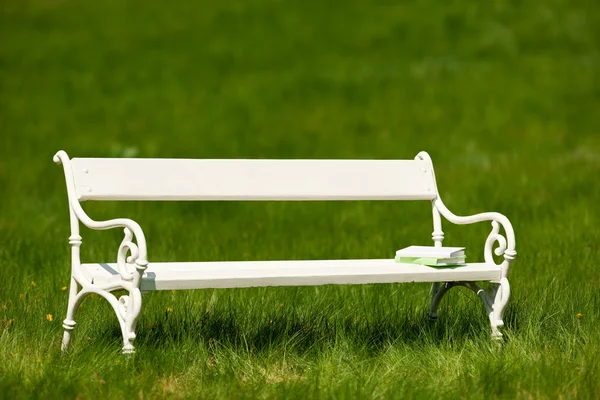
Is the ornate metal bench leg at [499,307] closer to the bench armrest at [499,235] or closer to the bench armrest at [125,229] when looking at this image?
the bench armrest at [499,235]

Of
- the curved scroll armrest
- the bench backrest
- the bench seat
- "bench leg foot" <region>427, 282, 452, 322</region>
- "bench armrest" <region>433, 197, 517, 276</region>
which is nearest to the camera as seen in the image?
the curved scroll armrest

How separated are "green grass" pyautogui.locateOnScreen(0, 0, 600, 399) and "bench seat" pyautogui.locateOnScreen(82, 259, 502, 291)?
1.12 feet

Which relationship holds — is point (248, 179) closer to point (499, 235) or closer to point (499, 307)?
point (499, 235)

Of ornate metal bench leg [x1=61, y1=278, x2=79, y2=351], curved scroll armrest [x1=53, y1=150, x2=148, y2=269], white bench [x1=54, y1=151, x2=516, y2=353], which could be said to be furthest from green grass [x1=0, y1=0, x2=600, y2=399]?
curved scroll armrest [x1=53, y1=150, x2=148, y2=269]

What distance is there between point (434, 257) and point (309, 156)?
7.43 m

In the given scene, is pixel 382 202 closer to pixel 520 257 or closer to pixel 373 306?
pixel 520 257

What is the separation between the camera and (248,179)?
5090 mm

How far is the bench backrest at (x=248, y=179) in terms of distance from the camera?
A: 187 inches

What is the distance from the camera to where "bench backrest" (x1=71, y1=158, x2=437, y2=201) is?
4738 mm

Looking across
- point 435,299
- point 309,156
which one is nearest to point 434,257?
point 435,299

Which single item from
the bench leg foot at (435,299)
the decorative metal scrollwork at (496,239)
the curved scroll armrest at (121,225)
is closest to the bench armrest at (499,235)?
the decorative metal scrollwork at (496,239)

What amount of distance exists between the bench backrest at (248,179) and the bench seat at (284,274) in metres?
0.41

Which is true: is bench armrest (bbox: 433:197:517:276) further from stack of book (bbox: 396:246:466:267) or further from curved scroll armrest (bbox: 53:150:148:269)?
curved scroll armrest (bbox: 53:150:148:269)

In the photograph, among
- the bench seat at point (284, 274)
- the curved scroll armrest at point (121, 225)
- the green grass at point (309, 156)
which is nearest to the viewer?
the curved scroll armrest at point (121, 225)
